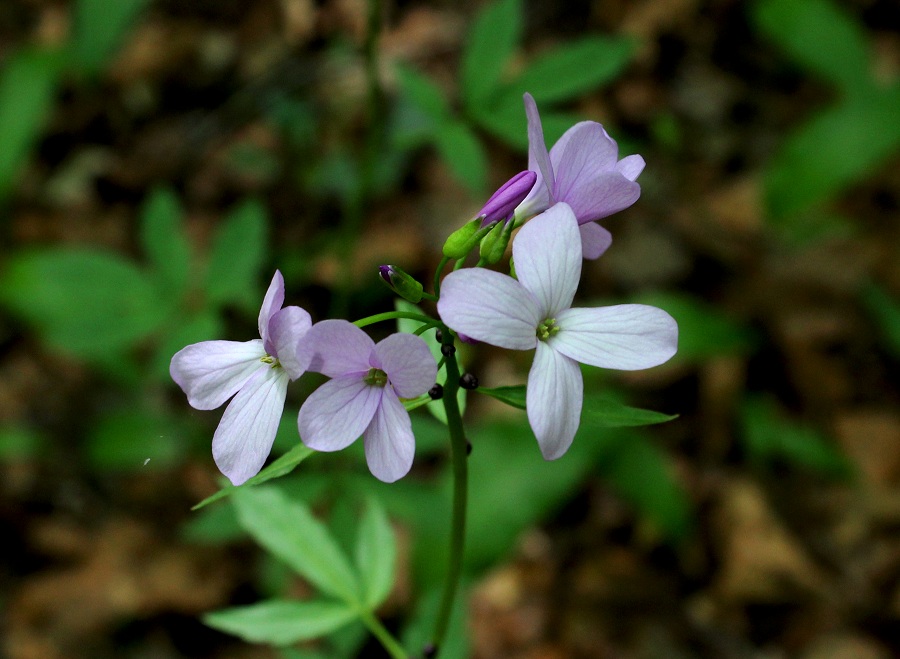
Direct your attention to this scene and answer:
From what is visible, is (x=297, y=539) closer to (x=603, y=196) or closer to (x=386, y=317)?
(x=386, y=317)

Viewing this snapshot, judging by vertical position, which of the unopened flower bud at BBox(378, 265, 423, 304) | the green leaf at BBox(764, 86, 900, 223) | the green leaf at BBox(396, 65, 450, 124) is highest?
the unopened flower bud at BBox(378, 265, 423, 304)

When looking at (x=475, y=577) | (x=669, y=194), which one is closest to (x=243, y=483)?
(x=475, y=577)

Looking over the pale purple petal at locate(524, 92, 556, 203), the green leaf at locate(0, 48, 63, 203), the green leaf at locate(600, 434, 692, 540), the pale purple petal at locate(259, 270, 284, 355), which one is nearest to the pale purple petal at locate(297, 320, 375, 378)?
the pale purple petal at locate(259, 270, 284, 355)

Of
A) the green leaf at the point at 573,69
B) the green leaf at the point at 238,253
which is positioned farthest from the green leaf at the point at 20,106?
the green leaf at the point at 573,69

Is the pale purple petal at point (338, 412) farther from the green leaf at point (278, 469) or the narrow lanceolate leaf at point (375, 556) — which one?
the narrow lanceolate leaf at point (375, 556)

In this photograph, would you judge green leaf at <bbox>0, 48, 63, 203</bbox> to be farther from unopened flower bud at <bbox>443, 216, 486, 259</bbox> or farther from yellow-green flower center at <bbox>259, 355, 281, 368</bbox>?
unopened flower bud at <bbox>443, 216, 486, 259</bbox>

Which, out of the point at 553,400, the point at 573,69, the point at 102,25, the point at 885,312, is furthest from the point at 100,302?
the point at 885,312
